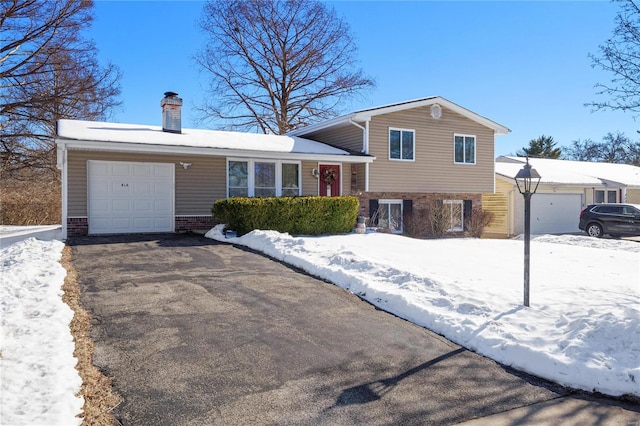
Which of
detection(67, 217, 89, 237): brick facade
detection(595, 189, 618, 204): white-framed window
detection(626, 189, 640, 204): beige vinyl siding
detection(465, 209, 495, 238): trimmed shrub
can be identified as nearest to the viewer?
detection(67, 217, 89, 237): brick facade

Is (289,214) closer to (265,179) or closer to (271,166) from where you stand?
(265,179)

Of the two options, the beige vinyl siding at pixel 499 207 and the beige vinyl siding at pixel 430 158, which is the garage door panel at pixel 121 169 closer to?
the beige vinyl siding at pixel 430 158

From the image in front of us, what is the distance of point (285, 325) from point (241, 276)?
2483 millimetres

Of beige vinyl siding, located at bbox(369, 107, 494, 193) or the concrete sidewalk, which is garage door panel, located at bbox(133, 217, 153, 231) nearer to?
beige vinyl siding, located at bbox(369, 107, 494, 193)

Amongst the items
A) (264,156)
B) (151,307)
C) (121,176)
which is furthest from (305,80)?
(151,307)

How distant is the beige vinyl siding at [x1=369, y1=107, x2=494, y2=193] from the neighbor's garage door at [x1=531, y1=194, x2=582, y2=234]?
14.0 ft

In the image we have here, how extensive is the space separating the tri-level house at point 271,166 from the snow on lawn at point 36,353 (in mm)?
6077

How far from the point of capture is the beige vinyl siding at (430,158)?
16516 millimetres

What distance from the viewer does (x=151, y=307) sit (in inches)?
221

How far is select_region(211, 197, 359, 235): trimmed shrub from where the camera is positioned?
1191cm

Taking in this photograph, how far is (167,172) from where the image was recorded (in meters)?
13.5

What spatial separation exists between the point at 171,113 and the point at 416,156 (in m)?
8.97

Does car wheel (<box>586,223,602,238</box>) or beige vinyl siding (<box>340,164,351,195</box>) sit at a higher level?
beige vinyl siding (<box>340,164,351,195</box>)

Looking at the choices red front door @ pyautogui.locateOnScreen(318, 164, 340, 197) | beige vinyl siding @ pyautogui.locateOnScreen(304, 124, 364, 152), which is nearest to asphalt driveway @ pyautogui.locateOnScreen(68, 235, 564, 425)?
red front door @ pyautogui.locateOnScreen(318, 164, 340, 197)
